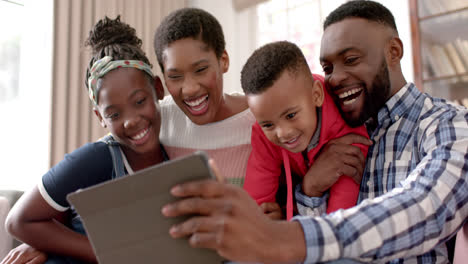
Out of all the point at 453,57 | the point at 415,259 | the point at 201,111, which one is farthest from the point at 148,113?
the point at 453,57

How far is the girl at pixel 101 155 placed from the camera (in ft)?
4.47

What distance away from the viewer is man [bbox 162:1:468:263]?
28.3 inches

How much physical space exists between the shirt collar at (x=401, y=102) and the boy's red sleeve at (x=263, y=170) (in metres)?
0.38

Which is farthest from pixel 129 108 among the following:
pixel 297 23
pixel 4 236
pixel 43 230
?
pixel 297 23

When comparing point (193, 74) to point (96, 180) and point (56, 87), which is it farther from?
point (56, 87)

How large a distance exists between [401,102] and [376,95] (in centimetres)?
8

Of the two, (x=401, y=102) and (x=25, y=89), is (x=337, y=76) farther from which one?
(x=25, y=89)

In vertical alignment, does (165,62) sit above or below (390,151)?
above

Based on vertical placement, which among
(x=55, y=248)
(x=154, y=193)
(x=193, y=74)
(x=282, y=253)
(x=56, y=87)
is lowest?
(x=55, y=248)

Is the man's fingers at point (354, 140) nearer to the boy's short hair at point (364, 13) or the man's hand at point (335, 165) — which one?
the man's hand at point (335, 165)

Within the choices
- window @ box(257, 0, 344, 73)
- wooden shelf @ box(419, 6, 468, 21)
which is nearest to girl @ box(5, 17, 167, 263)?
wooden shelf @ box(419, 6, 468, 21)

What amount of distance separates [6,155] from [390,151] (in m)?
3.04

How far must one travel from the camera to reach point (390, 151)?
1240mm

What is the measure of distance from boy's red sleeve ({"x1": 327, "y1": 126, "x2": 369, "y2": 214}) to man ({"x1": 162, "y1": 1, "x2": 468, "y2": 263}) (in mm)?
28
